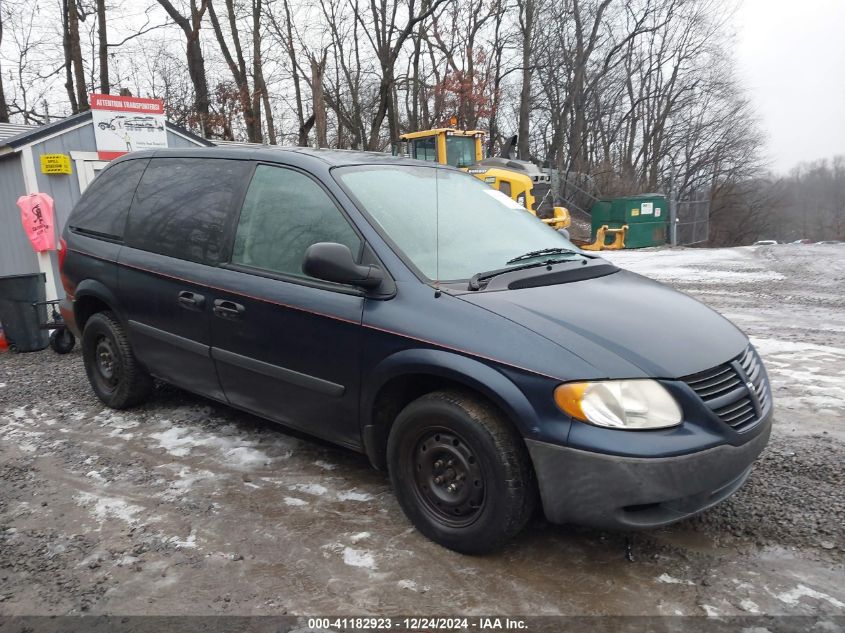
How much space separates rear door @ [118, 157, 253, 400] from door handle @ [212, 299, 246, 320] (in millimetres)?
86

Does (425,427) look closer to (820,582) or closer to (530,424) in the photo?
(530,424)

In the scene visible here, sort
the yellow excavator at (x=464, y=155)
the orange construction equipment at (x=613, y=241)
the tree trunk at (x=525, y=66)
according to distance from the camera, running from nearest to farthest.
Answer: the yellow excavator at (x=464, y=155) < the orange construction equipment at (x=613, y=241) < the tree trunk at (x=525, y=66)

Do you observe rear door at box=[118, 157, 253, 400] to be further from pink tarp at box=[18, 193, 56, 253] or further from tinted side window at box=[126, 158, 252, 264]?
pink tarp at box=[18, 193, 56, 253]

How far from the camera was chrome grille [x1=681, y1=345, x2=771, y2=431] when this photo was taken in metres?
2.52

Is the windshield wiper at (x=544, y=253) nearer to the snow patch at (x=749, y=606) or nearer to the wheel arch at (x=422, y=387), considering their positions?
the wheel arch at (x=422, y=387)

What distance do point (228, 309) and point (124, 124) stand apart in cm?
786

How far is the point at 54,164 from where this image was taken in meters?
9.20

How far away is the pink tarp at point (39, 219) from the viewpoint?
8.93m

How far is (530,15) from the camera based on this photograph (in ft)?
105

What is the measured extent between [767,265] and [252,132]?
64.9ft

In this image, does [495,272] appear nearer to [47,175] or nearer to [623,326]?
[623,326]

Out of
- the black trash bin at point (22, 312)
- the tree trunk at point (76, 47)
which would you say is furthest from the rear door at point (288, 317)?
the tree trunk at point (76, 47)

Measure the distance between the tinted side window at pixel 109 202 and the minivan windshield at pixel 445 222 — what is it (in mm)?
2001

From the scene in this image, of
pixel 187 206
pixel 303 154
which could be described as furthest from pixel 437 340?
pixel 187 206
